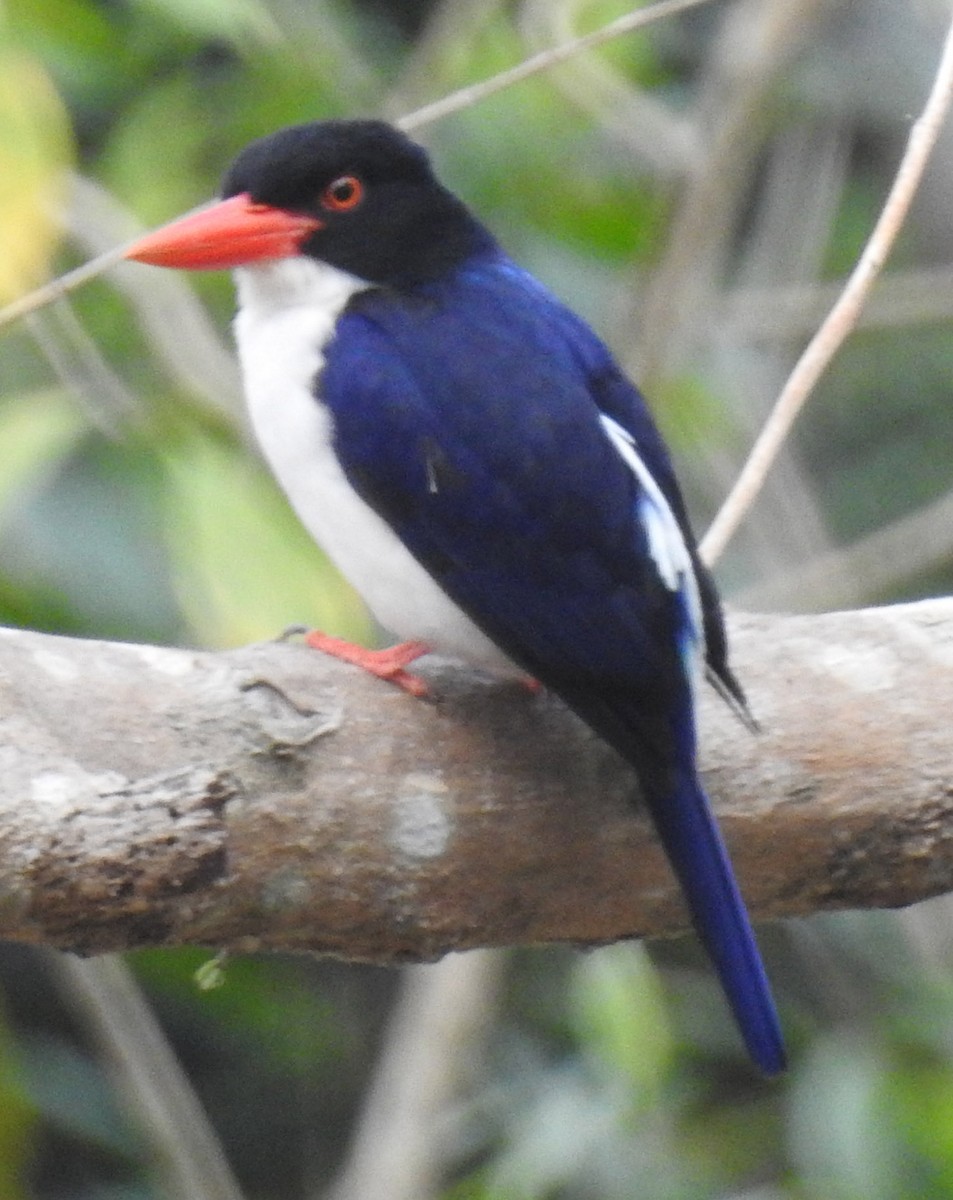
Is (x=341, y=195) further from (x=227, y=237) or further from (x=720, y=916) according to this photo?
(x=720, y=916)

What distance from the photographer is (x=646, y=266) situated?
12.2 feet

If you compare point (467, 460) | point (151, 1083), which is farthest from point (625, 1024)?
point (467, 460)

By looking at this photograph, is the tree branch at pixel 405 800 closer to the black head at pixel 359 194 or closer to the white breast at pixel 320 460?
the white breast at pixel 320 460

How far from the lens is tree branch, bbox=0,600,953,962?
6.33 ft

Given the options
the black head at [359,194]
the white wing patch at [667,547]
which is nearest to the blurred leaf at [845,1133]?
the white wing patch at [667,547]

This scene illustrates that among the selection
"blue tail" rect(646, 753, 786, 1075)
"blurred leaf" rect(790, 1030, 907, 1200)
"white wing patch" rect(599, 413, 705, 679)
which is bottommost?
"blurred leaf" rect(790, 1030, 907, 1200)

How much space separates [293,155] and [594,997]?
1.30 m

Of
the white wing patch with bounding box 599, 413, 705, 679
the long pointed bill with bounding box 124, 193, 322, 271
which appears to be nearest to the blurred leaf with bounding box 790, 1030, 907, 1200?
the white wing patch with bounding box 599, 413, 705, 679

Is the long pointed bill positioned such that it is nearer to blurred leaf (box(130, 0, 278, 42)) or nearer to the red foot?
blurred leaf (box(130, 0, 278, 42))

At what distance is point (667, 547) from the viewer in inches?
89.7

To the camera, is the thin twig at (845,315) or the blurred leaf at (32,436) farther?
the blurred leaf at (32,436)

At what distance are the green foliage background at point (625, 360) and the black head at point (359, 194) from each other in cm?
25

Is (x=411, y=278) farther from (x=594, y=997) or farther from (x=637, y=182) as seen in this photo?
(x=637, y=182)

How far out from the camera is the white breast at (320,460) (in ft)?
7.78
